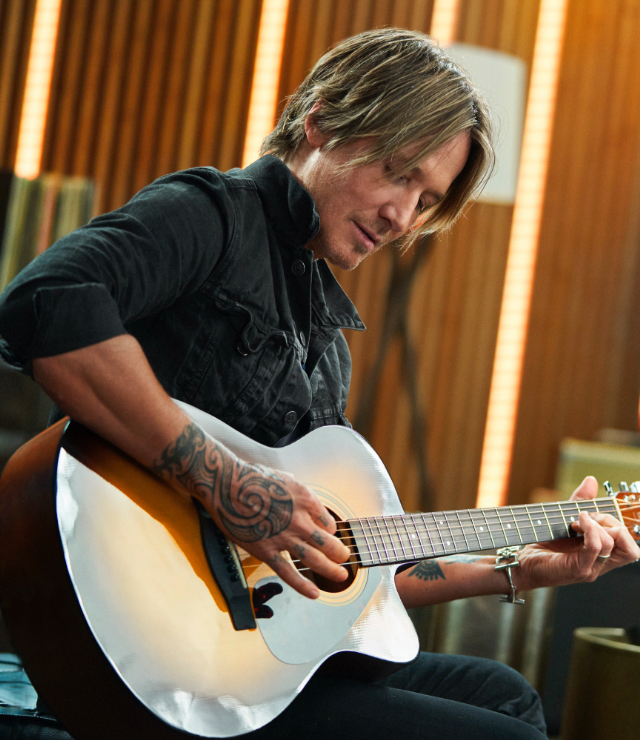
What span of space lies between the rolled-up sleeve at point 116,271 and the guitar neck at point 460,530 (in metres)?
0.47

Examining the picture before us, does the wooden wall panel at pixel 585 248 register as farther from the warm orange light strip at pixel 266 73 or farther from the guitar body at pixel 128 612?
the guitar body at pixel 128 612

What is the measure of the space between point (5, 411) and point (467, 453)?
2239 mm

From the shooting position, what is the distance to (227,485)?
3.13 ft

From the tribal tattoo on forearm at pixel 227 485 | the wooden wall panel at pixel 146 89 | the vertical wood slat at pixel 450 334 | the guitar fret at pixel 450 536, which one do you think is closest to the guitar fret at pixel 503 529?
the guitar fret at pixel 450 536

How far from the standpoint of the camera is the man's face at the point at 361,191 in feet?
3.91

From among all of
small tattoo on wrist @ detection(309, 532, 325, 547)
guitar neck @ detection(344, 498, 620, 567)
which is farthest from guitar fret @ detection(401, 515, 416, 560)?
small tattoo on wrist @ detection(309, 532, 325, 547)

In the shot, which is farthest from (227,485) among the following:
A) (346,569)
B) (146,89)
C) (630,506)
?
(146,89)

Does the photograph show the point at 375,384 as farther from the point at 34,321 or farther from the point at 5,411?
the point at 34,321

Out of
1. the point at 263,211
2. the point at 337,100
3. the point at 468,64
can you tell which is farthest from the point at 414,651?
the point at 468,64

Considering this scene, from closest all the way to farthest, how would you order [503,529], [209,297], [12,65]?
1. [209,297]
2. [503,529]
3. [12,65]

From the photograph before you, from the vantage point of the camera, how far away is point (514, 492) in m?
3.81

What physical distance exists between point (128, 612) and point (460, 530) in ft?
2.00

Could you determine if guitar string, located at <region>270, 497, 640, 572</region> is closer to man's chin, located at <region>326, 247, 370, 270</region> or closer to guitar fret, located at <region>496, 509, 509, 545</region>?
guitar fret, located at <region>496, 509, 509, 545</region>

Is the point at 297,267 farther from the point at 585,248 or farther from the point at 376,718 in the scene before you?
the point at 585,248
